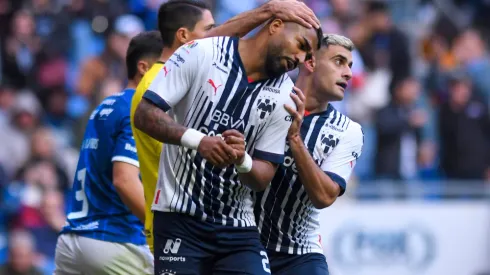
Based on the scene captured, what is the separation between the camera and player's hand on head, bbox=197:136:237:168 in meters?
6.21

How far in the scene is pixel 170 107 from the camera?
6531 millimetres

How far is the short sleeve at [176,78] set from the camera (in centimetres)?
650

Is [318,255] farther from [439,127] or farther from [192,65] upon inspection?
[439,127]

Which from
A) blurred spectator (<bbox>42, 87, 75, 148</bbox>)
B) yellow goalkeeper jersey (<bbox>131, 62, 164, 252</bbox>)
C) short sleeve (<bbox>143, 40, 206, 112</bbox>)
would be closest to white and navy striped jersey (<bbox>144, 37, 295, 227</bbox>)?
short sleeve (<bbox>143, 40, 206, 112</bbox>)

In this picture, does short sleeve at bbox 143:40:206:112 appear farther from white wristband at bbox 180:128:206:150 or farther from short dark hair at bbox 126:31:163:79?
short dark hair at bbox 126:31:163:79

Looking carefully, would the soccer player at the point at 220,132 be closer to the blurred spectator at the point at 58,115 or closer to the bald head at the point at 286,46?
the bald head at the point at 286,46

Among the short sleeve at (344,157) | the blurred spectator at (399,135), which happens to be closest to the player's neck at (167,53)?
the short sleeve at (344,157)

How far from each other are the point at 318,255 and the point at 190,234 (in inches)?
50.2

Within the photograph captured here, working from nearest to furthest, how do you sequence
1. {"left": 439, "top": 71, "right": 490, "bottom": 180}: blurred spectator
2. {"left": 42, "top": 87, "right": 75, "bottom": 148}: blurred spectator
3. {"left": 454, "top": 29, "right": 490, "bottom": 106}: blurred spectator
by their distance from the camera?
{"left": 42, "top": 87, "right": 75, "bottom": 148}: blurred spectator
{"left": 439, "top": 71, "right": 490, "bottom": 180}: blurred spectator
{"left": 454, "top": 29, "right": 490, "bottom": 106}: blurred spectator

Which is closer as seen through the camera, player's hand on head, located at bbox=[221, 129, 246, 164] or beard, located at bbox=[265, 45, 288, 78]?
player's hand on head, located at bbox=[221, 129, 246, 164]

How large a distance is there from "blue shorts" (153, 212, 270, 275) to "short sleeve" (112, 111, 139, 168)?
1.23 metres

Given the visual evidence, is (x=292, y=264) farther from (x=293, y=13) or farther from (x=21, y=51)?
(x=21, y=51)

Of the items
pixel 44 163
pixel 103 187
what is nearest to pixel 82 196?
pixel 103 187

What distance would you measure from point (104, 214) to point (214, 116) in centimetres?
181
